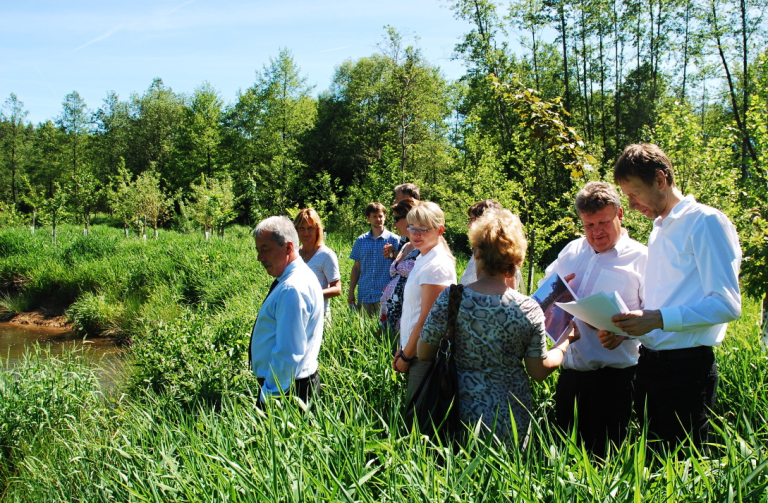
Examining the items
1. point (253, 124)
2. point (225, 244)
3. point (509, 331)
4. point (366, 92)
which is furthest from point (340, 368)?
point (253, 124)

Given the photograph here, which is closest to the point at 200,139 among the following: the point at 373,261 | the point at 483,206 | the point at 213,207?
the point at 213,207

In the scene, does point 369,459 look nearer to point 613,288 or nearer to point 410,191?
point 613,288

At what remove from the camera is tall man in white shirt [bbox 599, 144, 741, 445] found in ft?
6.79

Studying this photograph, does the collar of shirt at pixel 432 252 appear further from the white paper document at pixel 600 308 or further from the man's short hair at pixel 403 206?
the man's short hair at pixel 403 206

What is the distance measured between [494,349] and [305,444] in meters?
0.91

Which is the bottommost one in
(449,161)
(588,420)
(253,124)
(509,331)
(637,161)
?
(588,420)

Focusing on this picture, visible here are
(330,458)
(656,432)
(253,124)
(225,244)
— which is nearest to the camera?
(330,458)

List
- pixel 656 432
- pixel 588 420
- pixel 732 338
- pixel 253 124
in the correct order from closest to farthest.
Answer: pixel 656 432, pixel 588 420, pixel 732 338, pixel 253 124

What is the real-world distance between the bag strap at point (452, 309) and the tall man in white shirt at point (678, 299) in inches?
24.8

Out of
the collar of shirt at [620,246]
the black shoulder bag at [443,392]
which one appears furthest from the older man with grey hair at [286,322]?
the collar of shirt at [620,246]

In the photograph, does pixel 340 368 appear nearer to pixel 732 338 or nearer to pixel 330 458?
pixel 330 458

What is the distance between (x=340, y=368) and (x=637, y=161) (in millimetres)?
2225

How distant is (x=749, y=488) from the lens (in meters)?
1.71

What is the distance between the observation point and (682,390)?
2.23 m
